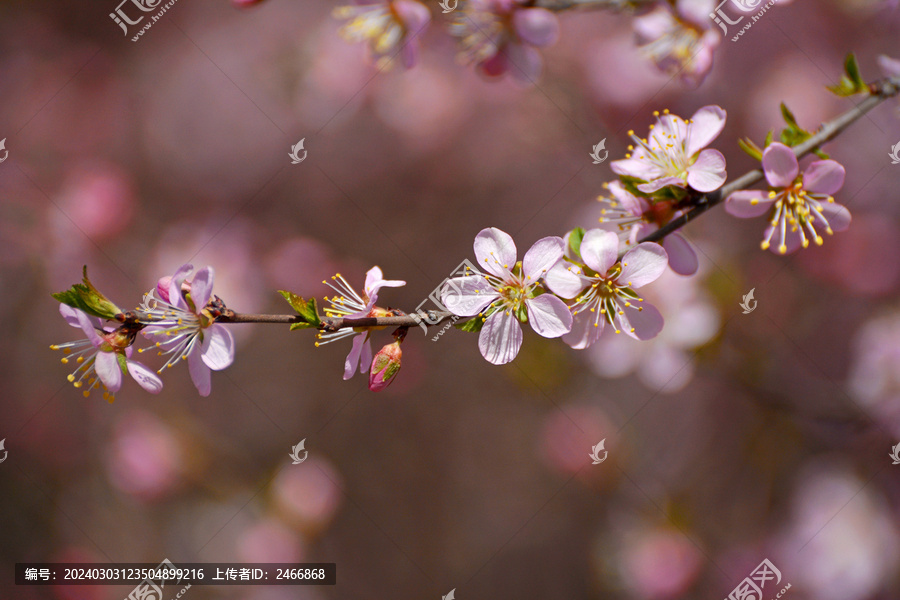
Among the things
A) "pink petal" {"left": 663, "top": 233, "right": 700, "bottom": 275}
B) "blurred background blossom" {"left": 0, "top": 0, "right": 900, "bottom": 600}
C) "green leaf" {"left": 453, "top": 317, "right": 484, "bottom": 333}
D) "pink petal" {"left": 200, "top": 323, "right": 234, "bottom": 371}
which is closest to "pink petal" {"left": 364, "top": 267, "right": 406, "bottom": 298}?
"green leaf" {"left": 453, "top": 317, "right": 484, "bottom": 333}

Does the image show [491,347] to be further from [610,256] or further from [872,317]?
[872,317]

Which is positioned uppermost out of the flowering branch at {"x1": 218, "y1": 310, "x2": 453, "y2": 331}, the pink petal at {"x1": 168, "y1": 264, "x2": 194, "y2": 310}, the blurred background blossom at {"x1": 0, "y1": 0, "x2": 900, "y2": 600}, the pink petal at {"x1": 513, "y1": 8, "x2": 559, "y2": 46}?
the pink petal at {"x1": 168, "y1": 264, "x2": 194, "y2": 310}

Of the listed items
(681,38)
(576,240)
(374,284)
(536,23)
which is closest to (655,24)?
(681,38)

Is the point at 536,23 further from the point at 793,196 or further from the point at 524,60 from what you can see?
the point at 793,196

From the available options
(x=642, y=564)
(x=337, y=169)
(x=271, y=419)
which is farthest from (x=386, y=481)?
(x=337, y=169)

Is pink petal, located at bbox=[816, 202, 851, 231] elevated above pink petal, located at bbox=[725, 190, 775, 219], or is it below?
below

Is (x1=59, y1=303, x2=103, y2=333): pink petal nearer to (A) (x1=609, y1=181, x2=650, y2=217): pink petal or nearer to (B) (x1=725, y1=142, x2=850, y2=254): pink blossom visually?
(A) (x1=609, y1=181, x2=650, y2=217): pink petal
